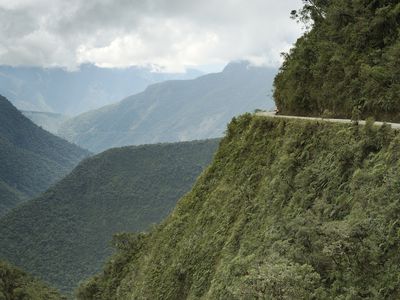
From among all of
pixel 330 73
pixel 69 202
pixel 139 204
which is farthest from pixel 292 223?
pixel 69 202

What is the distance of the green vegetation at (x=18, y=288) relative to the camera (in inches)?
2854

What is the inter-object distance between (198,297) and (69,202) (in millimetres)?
168882

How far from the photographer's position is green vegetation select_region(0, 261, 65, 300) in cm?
7250

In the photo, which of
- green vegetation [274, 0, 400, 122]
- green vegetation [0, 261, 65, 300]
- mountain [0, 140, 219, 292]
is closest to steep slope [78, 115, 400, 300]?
green vegetation [274, 0, 400, 122]

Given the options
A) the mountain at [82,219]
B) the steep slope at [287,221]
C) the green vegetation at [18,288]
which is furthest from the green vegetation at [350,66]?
the mountain at [82,219]

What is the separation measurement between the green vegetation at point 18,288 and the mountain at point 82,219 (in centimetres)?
4687

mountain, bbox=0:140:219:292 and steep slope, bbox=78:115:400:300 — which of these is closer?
steep slope, bbox=78:115:400:300

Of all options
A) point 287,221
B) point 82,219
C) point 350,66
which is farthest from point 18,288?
point 82,219

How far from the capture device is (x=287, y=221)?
20.5 meters

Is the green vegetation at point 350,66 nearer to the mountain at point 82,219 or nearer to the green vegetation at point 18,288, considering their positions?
the green vegetation at point 18,288

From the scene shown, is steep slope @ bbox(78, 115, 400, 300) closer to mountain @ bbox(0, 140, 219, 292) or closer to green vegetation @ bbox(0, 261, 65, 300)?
green vegetation @ bbox(0, 261, 65, 300)

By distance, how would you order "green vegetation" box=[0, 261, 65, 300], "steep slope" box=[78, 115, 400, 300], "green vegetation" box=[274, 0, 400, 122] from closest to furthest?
"steep slope" box=[78, 115, 400, 300]
"green vegetation" box=[274, 0, 400, 122]
"green vegetation" box=[0, 261, 65, 300]

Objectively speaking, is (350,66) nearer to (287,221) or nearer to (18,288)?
(287,221)

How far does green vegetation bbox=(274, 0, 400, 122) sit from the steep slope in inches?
124
